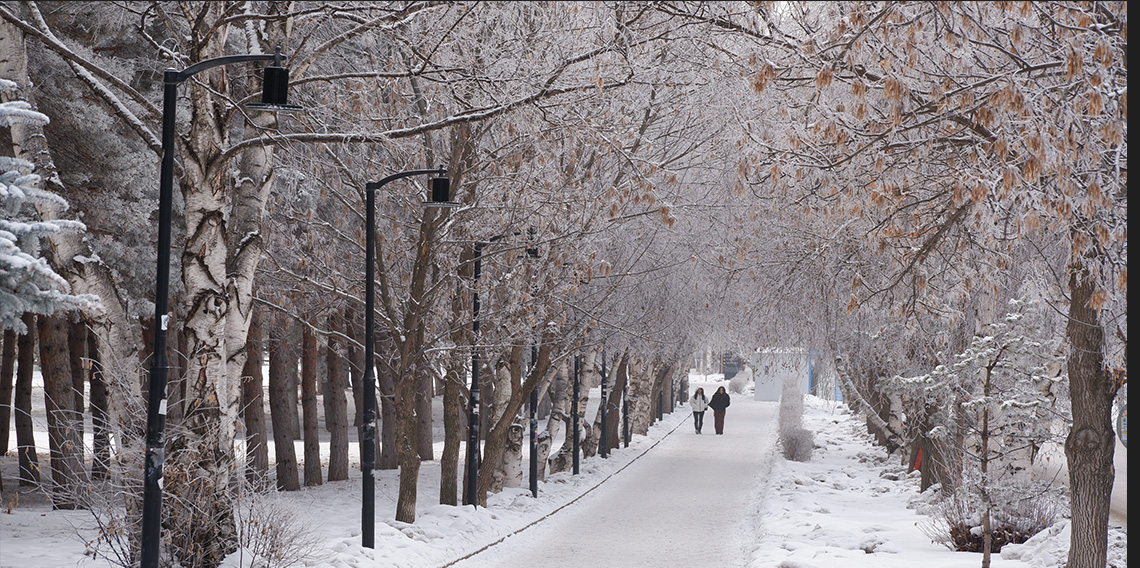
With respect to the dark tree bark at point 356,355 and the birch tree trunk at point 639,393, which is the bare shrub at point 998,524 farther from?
the birch tree trunk at point 639,393

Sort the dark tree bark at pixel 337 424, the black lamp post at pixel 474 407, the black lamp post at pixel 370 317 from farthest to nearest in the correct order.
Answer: the dark tree bark at pixel 337 424
the black lamp post at pixel 474 407
the black lamp post at pixel 370 317

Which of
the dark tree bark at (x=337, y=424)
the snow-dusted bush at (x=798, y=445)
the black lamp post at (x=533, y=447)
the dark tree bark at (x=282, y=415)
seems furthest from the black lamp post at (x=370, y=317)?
the snow-dusted bush at (x=798, y=445)

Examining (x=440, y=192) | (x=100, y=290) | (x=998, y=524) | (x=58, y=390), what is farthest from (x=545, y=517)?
(x=100, y=290)

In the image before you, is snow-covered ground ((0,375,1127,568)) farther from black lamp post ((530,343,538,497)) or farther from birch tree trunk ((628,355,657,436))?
birch tree trunk ((628,355,657,436))

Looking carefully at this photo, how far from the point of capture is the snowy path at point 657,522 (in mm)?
15984

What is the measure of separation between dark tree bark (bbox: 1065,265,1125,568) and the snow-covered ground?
201cm

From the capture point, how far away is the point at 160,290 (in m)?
9.78

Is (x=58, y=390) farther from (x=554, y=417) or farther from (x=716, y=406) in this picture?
(x=716, y=406)

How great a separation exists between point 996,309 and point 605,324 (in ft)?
31.0

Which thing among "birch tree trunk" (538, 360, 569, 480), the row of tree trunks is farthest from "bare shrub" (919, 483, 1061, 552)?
"birch tree trunk" (538, 360, 569, 480)

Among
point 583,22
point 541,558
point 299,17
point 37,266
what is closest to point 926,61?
point 583,22

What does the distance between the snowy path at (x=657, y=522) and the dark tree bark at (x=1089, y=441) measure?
5.58 meters

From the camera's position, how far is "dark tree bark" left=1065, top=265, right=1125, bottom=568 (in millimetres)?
10289

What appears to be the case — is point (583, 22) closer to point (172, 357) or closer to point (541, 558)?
point (541, 558)
